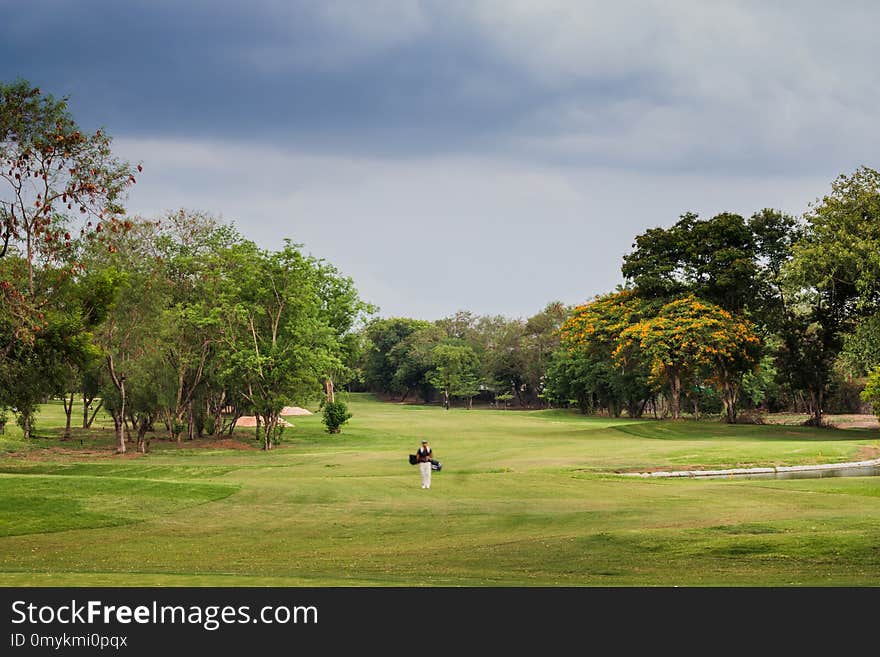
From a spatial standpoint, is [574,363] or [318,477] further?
[574,363]

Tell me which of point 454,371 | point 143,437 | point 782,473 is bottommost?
point 782,473

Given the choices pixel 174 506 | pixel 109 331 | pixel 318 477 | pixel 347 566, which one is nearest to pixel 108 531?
pixel 174 506

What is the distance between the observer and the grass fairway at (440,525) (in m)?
14.8

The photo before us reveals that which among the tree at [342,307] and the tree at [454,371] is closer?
the tree at [342,307]

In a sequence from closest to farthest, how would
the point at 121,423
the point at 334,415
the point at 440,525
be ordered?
the point at 440,525, the point at 121,423, the point at 334,415

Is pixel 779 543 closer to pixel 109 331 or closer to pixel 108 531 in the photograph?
pixel 108 531

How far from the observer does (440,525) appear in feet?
69.2

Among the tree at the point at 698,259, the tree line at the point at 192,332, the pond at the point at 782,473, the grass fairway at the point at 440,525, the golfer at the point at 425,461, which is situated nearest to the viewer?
the grass fairway at the point at 440,525

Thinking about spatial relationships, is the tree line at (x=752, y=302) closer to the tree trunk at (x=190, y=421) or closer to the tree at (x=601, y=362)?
the tree at (x=601, y=362)

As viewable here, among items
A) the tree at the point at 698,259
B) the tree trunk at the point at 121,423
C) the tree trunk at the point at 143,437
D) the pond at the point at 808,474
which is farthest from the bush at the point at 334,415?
the pond at the point at 808,474

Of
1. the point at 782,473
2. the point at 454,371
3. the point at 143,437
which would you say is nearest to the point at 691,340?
the point at 782,473

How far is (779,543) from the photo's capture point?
55.9 ft

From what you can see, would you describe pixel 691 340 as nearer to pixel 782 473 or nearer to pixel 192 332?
pixel 782 473
